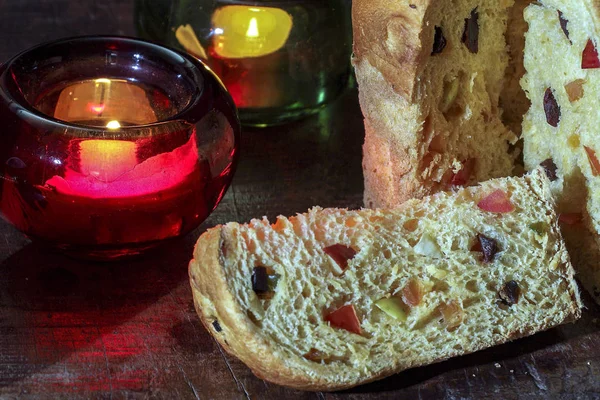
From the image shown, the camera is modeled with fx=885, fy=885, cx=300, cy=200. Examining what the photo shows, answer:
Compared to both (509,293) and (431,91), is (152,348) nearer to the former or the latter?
(509,293)

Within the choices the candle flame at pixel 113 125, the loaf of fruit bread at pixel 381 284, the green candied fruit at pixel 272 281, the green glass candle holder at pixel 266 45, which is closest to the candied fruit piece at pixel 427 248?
the loaf of fruit bread at pixel 381 284

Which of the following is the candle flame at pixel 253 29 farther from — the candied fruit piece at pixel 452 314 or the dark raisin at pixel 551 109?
→ the candied fruit piece at pixel 452 314

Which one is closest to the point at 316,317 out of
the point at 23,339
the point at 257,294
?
the point at 257,294

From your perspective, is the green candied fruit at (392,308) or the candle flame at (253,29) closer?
the green candied fruit at (392,308)

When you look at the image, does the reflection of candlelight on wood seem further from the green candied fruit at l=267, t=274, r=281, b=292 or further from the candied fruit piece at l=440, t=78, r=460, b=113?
the candied fruit piece at l=440, t=78, r=460, b=113

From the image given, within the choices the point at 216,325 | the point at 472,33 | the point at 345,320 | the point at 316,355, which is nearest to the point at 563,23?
the point at 472,33

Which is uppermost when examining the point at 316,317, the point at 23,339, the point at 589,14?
the point at 589,14

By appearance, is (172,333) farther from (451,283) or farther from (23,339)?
(451,283)
